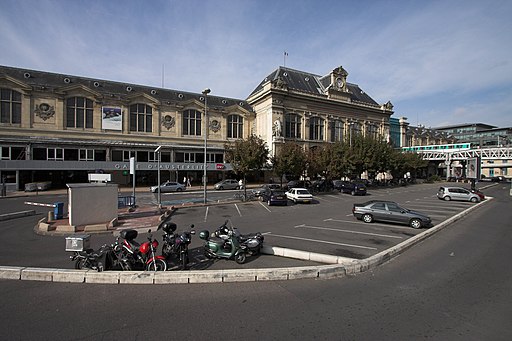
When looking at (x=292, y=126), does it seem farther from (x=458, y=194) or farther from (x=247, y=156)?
(x=458, y=194)

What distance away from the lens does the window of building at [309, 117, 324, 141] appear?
53.8 meters

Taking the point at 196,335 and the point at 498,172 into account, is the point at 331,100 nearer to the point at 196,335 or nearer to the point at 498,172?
the point at 196,335

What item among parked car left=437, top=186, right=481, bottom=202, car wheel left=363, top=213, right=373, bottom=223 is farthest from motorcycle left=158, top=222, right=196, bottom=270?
parked car left=437, top=186, right=481, bottom=202

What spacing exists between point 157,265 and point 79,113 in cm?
4150

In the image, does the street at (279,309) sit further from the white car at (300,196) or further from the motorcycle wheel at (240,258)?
the white car at (300,196)

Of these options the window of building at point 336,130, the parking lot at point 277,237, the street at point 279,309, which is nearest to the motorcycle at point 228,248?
the parking lot at point 277,237

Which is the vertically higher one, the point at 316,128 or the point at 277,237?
the point at 316,128

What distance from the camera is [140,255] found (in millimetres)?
6934

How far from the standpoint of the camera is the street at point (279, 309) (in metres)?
4.30

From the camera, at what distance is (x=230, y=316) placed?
189 inches

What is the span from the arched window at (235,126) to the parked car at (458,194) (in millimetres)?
34584

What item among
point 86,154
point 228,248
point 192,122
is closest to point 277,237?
point 228,248

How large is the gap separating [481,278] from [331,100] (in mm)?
52153

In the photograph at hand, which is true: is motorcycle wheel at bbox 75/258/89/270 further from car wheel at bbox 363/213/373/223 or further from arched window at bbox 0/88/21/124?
arched window at bbox 0/88/21/124
